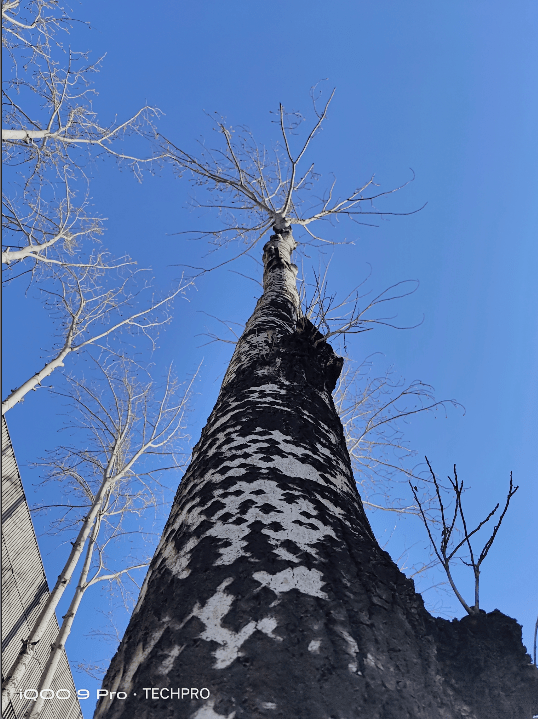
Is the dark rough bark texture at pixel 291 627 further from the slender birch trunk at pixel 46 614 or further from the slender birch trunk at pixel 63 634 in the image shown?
the slender birch trunk at pixel 63 634

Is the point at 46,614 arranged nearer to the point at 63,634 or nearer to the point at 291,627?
the point at 63,634

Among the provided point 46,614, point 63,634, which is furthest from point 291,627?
point 63,634

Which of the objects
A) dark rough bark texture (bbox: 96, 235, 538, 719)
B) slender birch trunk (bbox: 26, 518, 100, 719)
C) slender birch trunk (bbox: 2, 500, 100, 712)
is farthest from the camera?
slender birch trunk (bbox: 26, 518, 100, 719)

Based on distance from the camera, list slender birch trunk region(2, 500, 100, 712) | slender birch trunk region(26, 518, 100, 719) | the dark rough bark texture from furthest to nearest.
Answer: slender birch trunk region(26, 518, 100, 719) → slender birch trunk region(2, 500, 100, 712) → the dark rough bark texture

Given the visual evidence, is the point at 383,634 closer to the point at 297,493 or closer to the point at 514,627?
the point at 514,627

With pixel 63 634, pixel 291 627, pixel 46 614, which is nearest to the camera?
pixel 291 627

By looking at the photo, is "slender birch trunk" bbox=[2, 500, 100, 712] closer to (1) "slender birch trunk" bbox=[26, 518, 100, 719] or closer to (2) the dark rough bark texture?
(1) "slender birch trunk" bbox=[26, 518, 100, 719]

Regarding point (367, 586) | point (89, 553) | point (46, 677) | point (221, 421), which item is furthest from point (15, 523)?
point (367, 586)

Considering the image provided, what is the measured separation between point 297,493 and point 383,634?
1.38 ft

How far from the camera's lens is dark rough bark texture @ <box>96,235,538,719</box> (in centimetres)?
74

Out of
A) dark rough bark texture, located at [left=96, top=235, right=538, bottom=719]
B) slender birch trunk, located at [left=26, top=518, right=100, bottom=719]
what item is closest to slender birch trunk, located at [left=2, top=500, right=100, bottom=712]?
slender birch trunk, located at [left=26, top=518, right=100, bottom=719]

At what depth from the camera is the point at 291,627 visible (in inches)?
32.3

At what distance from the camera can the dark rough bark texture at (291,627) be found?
74cm

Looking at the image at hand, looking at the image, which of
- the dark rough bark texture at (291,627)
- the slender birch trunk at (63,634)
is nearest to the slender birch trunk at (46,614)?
the slender birch trunk at (63,634)
